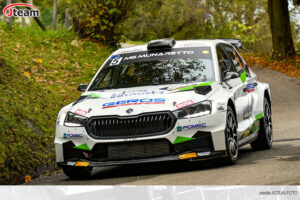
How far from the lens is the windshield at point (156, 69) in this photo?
30.8 feet

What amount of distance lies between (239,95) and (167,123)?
6.34ft

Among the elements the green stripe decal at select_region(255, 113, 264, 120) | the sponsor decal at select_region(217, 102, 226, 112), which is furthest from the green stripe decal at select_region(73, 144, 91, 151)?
the green stripe decal at select_region(255, 113, 264, 120)

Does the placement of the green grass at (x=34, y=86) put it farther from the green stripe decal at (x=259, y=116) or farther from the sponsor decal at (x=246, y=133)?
the green stripe decal at (x=259, y=116)

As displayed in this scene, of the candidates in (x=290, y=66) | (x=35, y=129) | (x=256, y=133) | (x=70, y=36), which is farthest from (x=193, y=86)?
(x=290, y=66)

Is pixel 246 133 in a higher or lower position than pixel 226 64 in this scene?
lower

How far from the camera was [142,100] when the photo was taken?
27.8 feet

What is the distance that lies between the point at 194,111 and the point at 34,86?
24.2 ft

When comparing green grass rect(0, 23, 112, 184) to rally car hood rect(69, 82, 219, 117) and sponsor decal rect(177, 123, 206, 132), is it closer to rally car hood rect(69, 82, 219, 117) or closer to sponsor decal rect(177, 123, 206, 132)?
rally car hood rect(69, 82, 219, 117)

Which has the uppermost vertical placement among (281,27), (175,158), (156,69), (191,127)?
(156,69)

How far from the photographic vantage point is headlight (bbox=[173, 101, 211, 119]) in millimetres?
8195

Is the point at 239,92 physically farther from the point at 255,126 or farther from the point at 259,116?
the point at 259,116

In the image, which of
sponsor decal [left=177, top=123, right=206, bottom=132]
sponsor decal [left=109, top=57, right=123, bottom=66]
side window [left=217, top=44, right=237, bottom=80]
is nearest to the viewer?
sponsor decal [left=177, top=123, right=206, bottom=132]

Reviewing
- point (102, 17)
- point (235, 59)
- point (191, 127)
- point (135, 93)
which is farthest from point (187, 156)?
point (102, 17)

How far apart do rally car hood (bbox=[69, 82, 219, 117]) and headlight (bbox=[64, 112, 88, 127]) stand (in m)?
0.06
